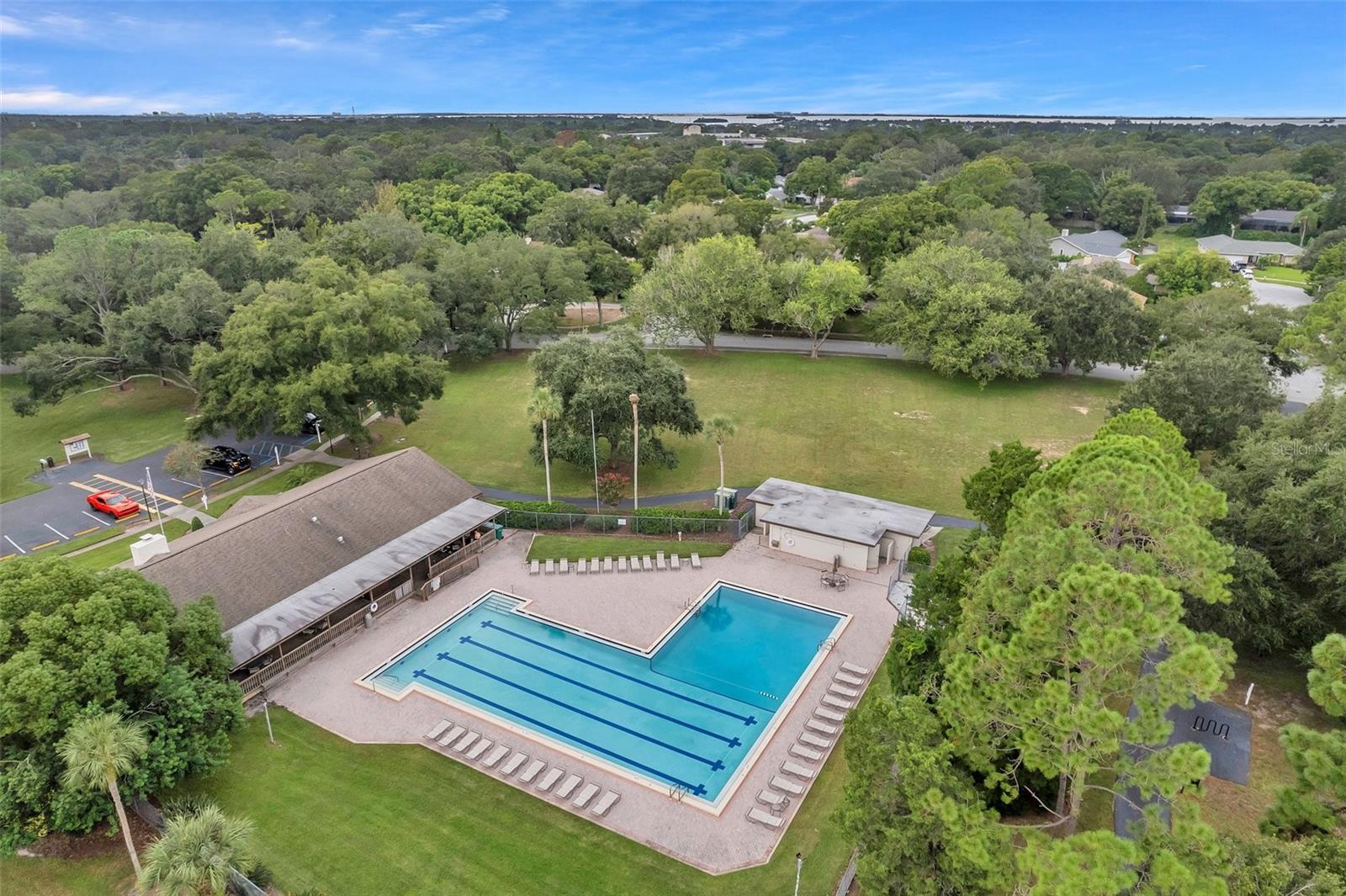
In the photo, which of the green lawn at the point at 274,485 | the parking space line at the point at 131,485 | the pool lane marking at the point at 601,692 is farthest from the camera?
the parking space line at the point at 131,485

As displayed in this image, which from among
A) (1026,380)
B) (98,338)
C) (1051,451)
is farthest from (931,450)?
(98,338)

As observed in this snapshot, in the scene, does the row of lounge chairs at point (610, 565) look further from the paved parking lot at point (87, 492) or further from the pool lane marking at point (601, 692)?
the paved parking lot at point (87, 492)

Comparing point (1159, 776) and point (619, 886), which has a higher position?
point (1159, 776)

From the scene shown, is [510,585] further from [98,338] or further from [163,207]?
[163,207]

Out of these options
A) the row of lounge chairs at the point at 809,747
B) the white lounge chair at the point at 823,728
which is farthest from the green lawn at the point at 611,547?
the white lounge chair at the point at 823,728

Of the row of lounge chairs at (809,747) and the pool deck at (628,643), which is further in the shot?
the row of lounge chairs at (809,747)

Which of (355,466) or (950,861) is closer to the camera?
(950,861)
